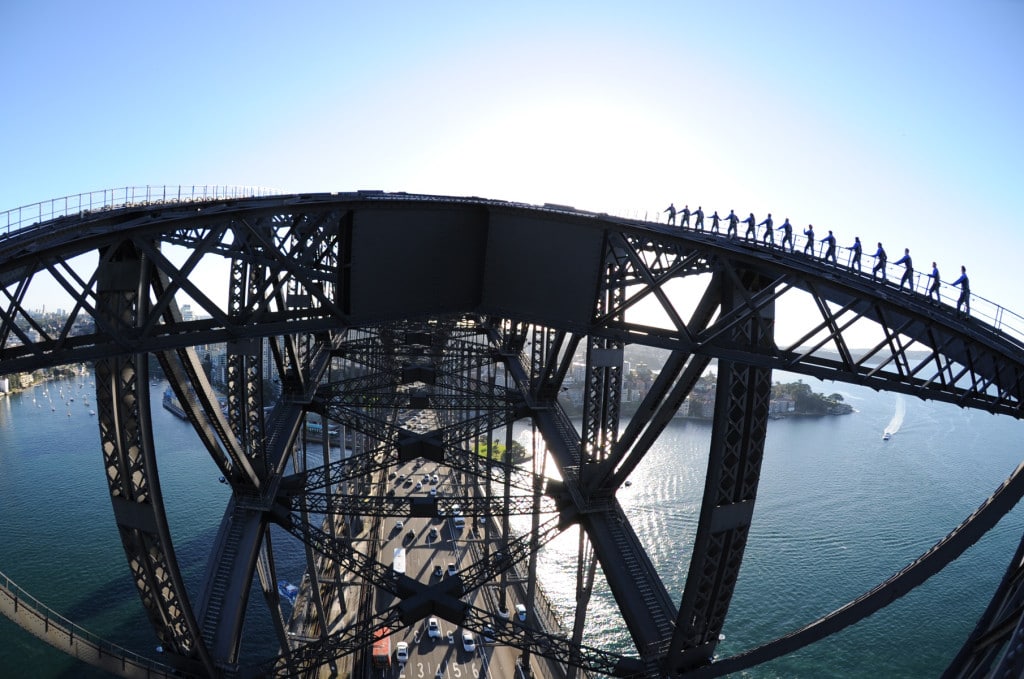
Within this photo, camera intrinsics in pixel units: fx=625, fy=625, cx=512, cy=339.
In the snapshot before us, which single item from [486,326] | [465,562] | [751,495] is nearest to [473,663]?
[465,562]

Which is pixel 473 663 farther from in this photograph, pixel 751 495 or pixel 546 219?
pixel 546 219

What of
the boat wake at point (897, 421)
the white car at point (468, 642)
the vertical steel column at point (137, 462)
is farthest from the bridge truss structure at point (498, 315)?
the boat wake at point (897, 421)

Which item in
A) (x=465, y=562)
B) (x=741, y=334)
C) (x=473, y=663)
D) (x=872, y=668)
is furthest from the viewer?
(x=465, y=562)

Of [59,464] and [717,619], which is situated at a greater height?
[717,619]

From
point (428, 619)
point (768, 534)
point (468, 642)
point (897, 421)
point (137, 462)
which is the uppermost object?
point (137, 462)

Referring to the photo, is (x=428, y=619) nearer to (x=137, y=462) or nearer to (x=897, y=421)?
(x=137, y=462)

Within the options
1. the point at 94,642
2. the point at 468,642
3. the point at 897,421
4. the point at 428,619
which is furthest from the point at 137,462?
the point at 897,421
